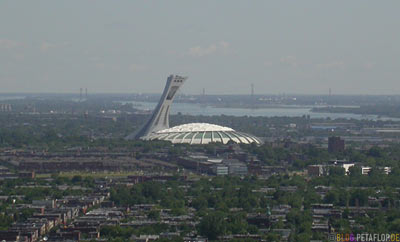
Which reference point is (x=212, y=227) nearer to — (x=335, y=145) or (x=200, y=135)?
(x=335, y=145)

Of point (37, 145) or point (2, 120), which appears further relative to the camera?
point (2, 120)

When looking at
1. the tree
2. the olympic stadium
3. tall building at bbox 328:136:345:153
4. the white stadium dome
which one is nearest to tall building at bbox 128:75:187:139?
the olympic stadium

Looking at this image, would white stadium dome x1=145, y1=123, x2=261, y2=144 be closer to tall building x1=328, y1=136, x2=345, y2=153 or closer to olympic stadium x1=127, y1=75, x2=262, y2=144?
olympic stadium x1=127, y1=75, x2=262, y2=144

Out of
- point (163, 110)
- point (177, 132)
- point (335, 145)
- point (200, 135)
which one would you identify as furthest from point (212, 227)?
point (163, 110)

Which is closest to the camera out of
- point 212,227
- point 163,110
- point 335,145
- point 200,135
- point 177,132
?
point 212,227

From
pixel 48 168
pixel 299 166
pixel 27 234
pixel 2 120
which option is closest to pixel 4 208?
pixel 27 234

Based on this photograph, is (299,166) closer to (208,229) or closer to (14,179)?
(14,179)

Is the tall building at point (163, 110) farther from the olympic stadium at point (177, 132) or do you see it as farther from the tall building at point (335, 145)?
the tall building at point (335, 145)
